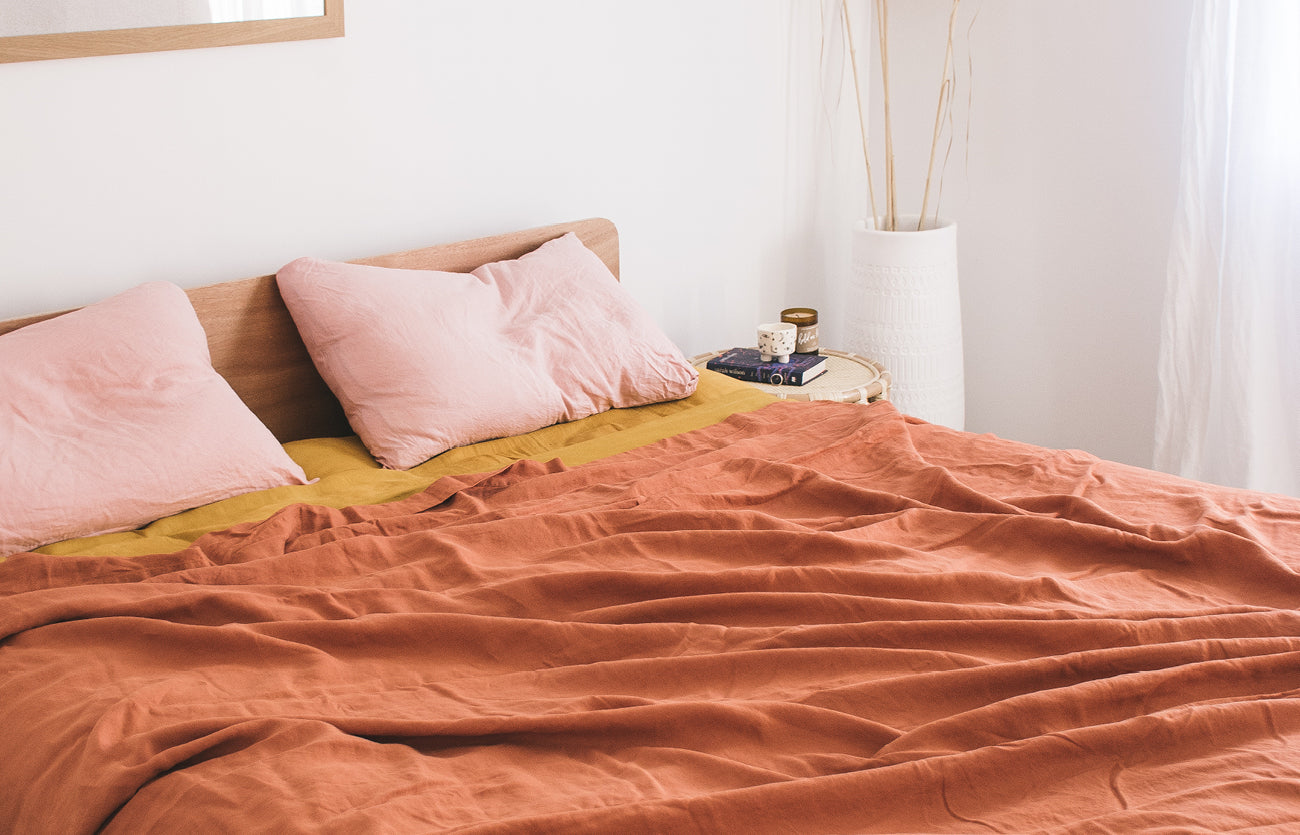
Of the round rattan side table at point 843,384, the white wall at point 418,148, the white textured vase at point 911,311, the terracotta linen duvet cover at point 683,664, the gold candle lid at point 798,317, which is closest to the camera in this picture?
the terracotta linen duvet cover at point 683,664

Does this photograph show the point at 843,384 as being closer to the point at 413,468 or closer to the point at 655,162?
the point at 655,162

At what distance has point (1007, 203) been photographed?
3406 millimetres

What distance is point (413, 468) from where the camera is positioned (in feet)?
6.92

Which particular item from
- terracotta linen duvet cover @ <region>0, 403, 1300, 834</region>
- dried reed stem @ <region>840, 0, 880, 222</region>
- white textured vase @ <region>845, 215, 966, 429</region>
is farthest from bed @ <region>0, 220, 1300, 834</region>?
dried reed stem @ <region>840, 0, 880, 222</region>

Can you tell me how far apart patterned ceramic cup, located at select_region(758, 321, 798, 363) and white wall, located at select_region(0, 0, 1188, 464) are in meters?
0.40

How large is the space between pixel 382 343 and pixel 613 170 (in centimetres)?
102

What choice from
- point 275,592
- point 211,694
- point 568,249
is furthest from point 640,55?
point 211,694

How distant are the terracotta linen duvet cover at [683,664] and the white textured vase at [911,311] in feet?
3.98

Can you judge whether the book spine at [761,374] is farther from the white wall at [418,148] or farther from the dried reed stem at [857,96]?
the dried reed stem at [857,96]

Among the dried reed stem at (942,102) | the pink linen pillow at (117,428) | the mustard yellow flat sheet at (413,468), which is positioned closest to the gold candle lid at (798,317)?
the mustard yellow flat sheet at (413,468)

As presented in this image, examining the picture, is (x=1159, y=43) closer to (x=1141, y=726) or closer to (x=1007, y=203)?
(x=1007, y=203)

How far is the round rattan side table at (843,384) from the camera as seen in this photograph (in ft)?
8.86

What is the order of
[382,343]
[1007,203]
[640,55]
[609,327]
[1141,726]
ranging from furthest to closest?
[1007,203] → [640,55] → [609,327] → [382,343] → [1141,726]

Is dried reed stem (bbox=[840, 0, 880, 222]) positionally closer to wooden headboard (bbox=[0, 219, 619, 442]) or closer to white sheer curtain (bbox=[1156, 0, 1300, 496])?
white sheer curtain (bbox=[1156, 0, 1300, 496])
